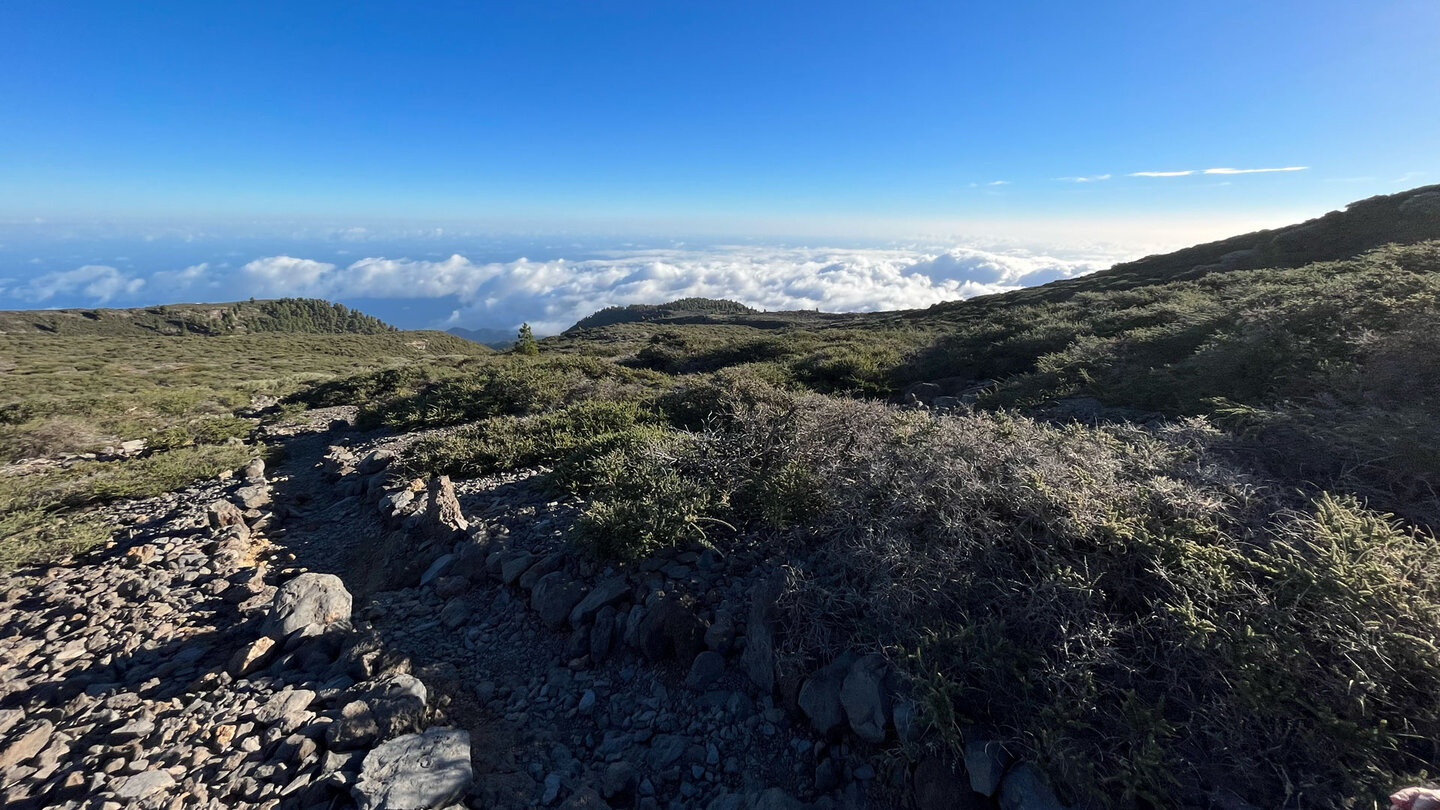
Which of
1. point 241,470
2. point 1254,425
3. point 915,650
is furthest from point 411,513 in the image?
point 1254,425

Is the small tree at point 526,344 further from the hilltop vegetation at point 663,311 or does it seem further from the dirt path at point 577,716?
the hilltop vegetation at point 663,311

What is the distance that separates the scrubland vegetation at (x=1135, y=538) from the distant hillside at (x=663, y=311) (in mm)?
70627

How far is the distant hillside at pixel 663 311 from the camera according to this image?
79156mm

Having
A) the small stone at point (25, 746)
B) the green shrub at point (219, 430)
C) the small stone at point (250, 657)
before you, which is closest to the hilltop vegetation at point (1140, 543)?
the small stone at point (250, 657)

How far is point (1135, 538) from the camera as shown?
123 inches

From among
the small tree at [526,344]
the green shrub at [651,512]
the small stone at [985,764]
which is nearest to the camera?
the small stone at [985,764]

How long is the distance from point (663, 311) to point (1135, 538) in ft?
267

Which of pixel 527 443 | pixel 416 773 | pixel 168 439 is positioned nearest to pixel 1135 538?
pixel 416 773

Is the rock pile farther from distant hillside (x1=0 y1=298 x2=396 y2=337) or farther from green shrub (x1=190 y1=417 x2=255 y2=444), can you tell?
distant hillside (x1=0 y1=298 x2=396 y2=337)

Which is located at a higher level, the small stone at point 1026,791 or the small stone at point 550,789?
the small stone at point 1026,791

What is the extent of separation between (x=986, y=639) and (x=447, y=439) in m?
8.51

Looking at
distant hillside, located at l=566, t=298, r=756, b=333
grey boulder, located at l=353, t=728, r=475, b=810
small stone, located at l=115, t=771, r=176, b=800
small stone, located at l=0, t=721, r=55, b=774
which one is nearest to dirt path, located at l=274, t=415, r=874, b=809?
grey boulder, located at l=353, t=728, r=475, b=810

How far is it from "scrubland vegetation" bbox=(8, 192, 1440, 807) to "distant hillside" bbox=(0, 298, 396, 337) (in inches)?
3215

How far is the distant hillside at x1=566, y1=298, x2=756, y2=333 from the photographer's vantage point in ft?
260
